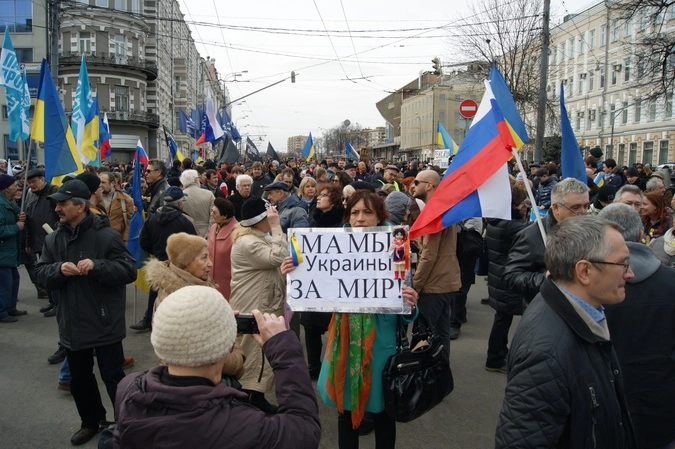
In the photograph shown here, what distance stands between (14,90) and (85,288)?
7.75 metres

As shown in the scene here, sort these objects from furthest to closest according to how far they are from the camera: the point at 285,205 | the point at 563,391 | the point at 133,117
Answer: the point at 133,117 < the point at 285,205 < the point at 563,391

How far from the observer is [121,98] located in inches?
1797

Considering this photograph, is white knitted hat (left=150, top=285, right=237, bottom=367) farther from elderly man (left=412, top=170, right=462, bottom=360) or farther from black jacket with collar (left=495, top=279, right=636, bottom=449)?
elderly man (left=412, top=170, right=462, bottom=360)

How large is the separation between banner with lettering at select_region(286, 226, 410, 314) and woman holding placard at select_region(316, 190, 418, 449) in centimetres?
10

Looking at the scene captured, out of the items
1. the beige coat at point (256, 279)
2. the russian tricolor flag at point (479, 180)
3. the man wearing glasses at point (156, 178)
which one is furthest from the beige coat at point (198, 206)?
the russian tricolor flag at point (479, 180)

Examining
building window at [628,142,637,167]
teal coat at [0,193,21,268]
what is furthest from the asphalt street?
building window at [628,142,637,167]

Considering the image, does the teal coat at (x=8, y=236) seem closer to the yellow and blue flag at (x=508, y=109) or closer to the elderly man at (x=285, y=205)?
the elderly man at (x=285, y=205)

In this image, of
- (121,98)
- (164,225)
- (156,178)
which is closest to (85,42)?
(121,98)

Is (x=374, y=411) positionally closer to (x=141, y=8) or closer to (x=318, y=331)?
(x=318, y=331)

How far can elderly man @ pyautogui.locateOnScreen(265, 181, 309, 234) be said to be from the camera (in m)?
6.15

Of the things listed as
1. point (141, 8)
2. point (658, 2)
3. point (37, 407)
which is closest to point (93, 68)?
point (141, 8)

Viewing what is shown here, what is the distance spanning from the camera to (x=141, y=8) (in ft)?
155

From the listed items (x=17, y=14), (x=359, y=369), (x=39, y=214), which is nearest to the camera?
(x=359, y=369)

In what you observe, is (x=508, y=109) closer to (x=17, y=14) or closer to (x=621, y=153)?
(x=17, y=14)
